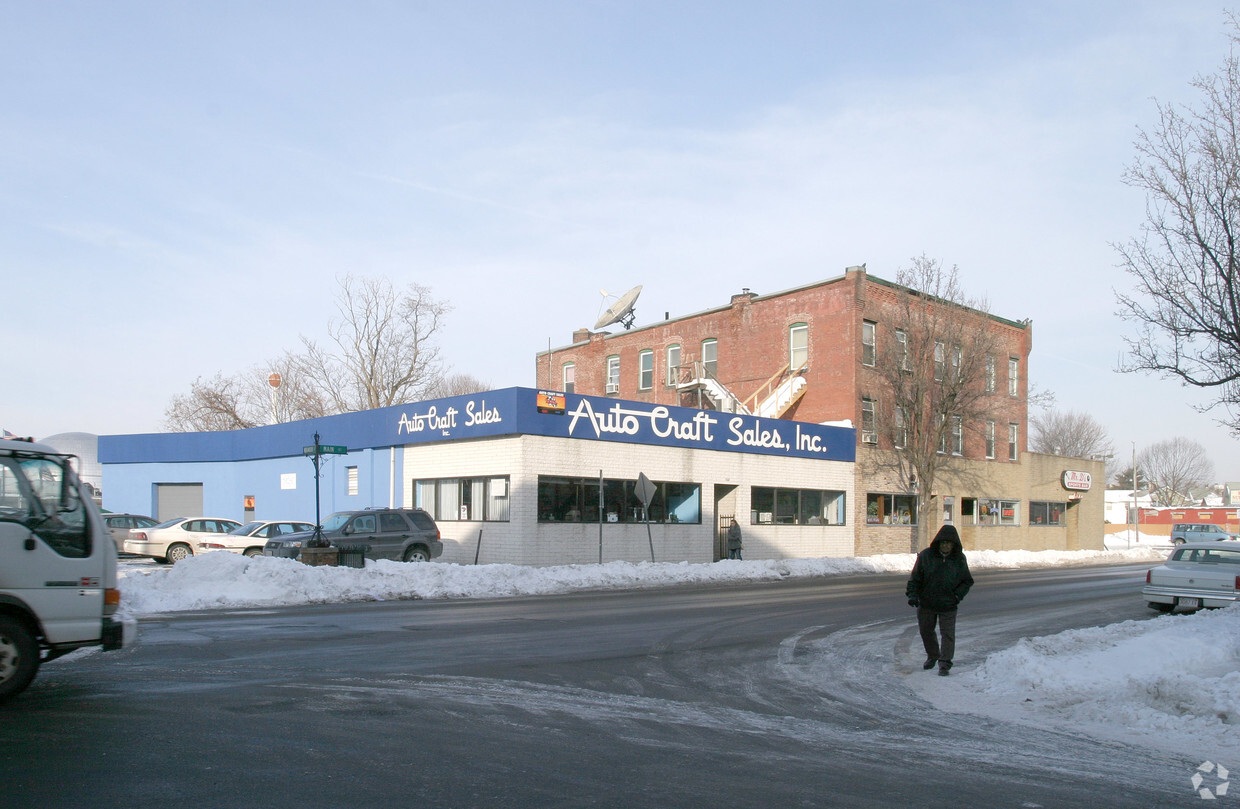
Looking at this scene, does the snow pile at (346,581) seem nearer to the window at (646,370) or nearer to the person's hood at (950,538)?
the person's hood at (950,538)

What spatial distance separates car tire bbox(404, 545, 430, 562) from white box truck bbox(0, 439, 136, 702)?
52.0ft

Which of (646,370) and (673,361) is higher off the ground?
(673,361)

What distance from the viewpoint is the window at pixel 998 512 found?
4162 cm

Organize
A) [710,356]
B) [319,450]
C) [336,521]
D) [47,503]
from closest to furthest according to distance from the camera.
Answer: [47,503]
[319,450]
[336,521]
[710,356]

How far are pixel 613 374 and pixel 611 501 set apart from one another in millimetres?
20123

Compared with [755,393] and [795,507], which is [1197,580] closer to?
[795,507]

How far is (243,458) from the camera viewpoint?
1465 inches

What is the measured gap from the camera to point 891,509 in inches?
1479

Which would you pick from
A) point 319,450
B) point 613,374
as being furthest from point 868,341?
point 319,450

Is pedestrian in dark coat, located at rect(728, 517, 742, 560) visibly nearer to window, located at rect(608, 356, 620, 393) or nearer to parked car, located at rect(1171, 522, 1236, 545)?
window, located at rect(608, 356, 620, 393)

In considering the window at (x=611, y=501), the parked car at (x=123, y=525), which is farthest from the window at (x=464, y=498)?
the parked car at (x=123, y=525)

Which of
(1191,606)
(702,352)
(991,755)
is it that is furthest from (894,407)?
(991,755)

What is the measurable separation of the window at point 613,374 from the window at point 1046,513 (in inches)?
817

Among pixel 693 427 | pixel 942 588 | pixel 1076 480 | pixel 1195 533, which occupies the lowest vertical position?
pixel 1195 533
